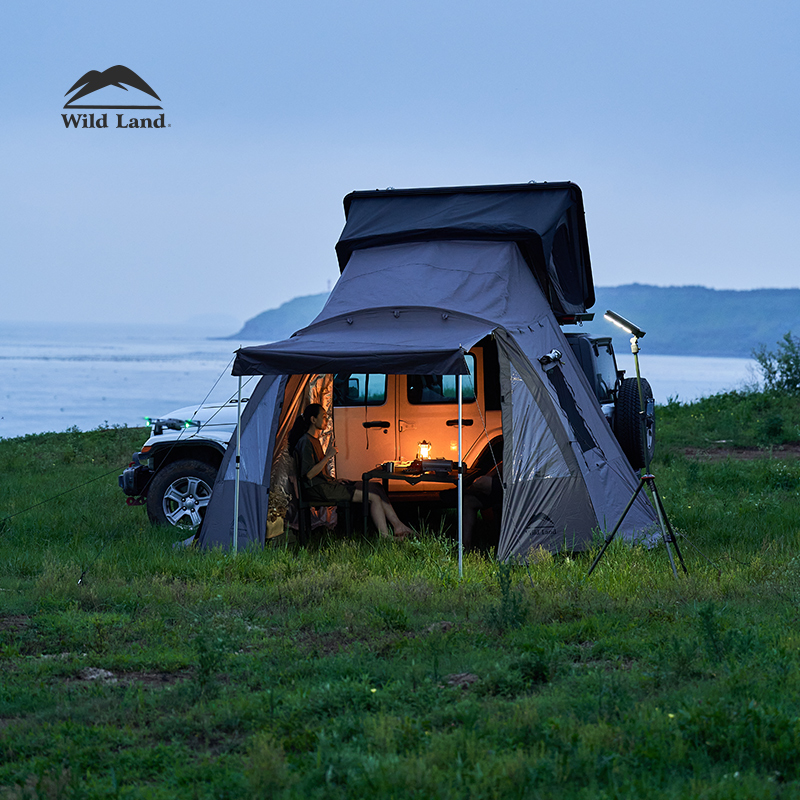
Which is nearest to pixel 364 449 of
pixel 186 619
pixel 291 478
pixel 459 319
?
pixel 291 478

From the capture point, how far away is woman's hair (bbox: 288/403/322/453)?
31.9ft

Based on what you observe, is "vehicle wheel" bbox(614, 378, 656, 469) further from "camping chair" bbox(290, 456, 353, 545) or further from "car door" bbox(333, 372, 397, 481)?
"camping chair" bbox(290, 456, 353, 545)

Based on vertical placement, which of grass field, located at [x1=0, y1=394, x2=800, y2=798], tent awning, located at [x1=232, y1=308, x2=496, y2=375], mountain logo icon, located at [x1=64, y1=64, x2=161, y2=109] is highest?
mountain logo icon, located at [x1=64, y1=64, x2=161, y2=109]

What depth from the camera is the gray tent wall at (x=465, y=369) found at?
27.9 ft

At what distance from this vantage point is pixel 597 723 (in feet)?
15.3

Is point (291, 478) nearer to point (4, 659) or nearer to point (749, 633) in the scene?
point (4, 659)

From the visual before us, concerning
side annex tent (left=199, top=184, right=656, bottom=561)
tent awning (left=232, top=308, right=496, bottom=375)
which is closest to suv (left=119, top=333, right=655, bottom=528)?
side annex tent (left=199, top=184, right=656, bottom=561)

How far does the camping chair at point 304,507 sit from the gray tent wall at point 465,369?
47 centimetres

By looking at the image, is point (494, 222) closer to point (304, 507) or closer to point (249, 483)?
point (304, 507)

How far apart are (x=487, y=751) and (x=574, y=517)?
4419mm

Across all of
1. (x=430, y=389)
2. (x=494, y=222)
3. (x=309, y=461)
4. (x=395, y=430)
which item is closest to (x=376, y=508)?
(x=309, y=461)

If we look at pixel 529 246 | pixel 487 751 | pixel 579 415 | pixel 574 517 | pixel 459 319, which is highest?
pixel 529 246

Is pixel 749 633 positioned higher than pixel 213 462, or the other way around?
pixel 213 462

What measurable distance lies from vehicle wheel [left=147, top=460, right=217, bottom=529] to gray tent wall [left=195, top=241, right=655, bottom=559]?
4.28 ft
